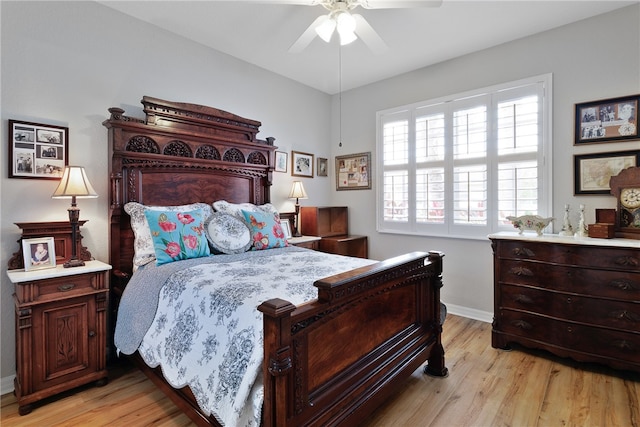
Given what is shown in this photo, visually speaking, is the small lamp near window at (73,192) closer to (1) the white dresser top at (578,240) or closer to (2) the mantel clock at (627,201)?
(1) the white dresser top at (578,240)

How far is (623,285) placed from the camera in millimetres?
2229

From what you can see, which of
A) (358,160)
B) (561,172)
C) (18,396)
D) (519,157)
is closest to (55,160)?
(18,396)

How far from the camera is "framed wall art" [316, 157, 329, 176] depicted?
4.57 m

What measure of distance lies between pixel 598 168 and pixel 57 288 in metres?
4.21

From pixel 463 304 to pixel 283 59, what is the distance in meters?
3.40

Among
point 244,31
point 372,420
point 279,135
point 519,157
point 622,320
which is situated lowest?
point 372,420

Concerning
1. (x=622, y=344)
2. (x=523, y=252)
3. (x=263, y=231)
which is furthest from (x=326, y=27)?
(x=622, y=344)

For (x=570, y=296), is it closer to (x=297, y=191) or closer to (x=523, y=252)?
(x=523, y=252)

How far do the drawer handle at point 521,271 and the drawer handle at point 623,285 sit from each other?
0.48m

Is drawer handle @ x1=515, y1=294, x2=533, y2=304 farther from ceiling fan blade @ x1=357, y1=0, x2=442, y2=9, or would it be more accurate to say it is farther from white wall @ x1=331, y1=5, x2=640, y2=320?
ceiling fan blade @ x1=357, y1=0, x2=442, y2=9

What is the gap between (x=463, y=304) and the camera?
3.54 metres

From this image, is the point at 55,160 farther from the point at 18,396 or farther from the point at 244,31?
the point at 244,31

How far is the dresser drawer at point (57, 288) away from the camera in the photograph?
1931mm

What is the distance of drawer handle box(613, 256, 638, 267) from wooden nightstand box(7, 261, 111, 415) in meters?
3.58
